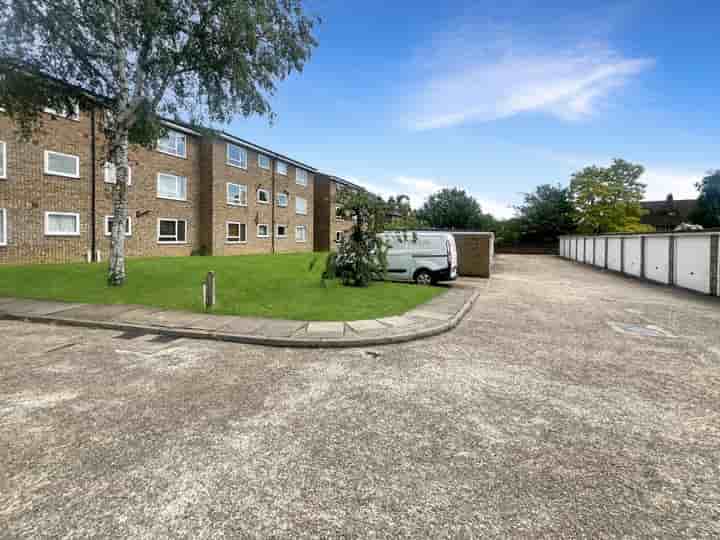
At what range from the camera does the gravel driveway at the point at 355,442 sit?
221cm

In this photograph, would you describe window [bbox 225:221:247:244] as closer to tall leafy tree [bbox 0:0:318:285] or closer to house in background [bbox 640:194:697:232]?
tall leafy tree [bbox 0:0:318:285]

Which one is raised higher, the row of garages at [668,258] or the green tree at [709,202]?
the green tree at [709,202]

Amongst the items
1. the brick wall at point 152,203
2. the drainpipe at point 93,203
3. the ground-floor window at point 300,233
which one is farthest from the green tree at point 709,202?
the drainpipe at point 93,203

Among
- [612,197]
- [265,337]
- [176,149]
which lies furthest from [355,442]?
[612,197]

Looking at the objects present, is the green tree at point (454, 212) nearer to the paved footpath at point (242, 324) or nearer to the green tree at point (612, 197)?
the green tree at point (612, 197)

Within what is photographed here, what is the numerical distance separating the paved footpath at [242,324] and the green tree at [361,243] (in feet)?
11.6

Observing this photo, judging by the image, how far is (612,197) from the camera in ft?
139

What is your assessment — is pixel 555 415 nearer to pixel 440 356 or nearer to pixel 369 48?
pixel 440 356

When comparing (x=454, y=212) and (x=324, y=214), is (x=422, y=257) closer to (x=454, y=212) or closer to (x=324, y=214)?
(x=324, y=214)

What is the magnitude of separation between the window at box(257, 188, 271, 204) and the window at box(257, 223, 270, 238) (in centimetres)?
197

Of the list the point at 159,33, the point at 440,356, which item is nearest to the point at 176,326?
the point at 440,356

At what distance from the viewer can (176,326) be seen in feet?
21.9

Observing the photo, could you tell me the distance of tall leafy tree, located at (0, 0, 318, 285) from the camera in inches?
368

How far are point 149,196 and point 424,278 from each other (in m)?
17.4
